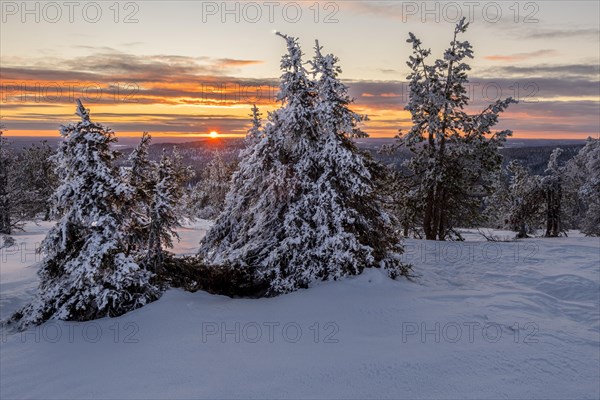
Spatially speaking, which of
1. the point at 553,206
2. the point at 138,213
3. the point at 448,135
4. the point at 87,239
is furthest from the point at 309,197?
the point at 553,206

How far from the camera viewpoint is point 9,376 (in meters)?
7.07

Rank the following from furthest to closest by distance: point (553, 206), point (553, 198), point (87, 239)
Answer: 1. point (553, 198)
2. point (553, 206)
3. point (87, 239)

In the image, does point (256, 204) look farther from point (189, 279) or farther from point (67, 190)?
point (67, 190)

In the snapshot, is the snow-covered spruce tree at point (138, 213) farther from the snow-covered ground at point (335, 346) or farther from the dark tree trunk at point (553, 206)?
the dark tree trunk at point (553, 206)

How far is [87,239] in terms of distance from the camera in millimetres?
9406

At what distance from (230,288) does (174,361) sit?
4192 mm

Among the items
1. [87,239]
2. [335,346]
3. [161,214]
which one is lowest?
[335,346]

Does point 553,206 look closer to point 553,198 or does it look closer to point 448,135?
point 553,198

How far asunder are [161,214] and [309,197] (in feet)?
13.3

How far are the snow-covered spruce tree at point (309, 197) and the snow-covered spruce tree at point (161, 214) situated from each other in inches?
75.6

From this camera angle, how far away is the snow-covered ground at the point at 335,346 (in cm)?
611

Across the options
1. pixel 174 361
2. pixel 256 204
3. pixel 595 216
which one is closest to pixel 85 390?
pixel 174 361

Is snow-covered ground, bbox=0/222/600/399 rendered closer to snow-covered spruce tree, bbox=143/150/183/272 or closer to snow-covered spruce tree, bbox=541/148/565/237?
snow-covered spruce tree, bbox=143/150/183/272

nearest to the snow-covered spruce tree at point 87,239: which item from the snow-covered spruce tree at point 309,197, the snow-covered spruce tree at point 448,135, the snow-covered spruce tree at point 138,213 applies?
the snow-covered spruce tree at point 138,213
